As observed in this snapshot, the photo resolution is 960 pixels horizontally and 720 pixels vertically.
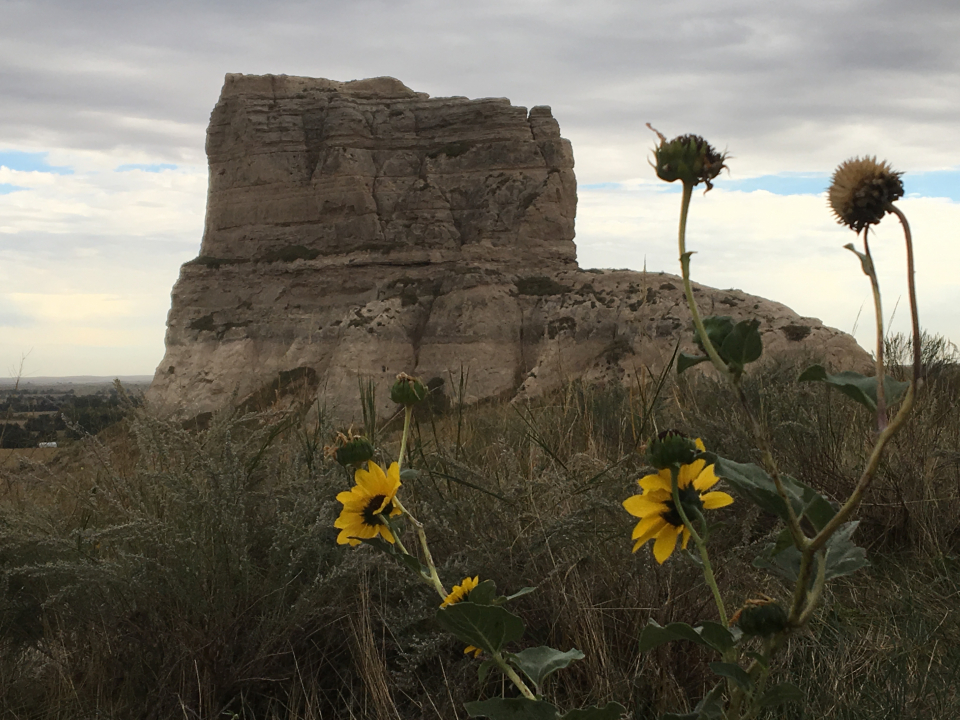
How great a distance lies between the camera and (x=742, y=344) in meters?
0.99

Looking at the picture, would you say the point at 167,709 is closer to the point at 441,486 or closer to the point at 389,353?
the point at 441,486

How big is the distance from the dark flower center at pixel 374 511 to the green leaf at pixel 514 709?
36 centimetres

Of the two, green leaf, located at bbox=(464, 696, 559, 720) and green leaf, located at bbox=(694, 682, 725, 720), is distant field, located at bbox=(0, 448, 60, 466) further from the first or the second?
green leaf, located at bbox=(694, 682, 725, 720)

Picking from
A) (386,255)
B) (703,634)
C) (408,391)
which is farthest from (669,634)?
(386,255)

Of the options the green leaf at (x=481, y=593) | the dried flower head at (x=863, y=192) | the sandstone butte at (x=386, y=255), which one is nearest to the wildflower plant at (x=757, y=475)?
the dried flower head at (x=863, y=192)

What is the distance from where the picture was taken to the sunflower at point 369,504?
4.50 ft

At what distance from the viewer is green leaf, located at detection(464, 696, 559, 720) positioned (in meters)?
1.16

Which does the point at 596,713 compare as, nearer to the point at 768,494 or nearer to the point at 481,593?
the point at 481,593

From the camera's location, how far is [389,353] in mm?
25750

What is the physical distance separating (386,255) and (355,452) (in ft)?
88.0

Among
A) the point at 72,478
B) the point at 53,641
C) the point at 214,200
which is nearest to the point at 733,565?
the point at 53,641

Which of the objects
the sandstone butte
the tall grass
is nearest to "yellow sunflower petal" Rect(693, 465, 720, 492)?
the tall grass

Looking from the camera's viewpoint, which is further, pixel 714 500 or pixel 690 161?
pixel 714 500

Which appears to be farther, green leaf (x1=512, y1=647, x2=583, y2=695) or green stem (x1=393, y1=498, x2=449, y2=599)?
green stem (x1=393, y1=498, x2=449, y2=599)
